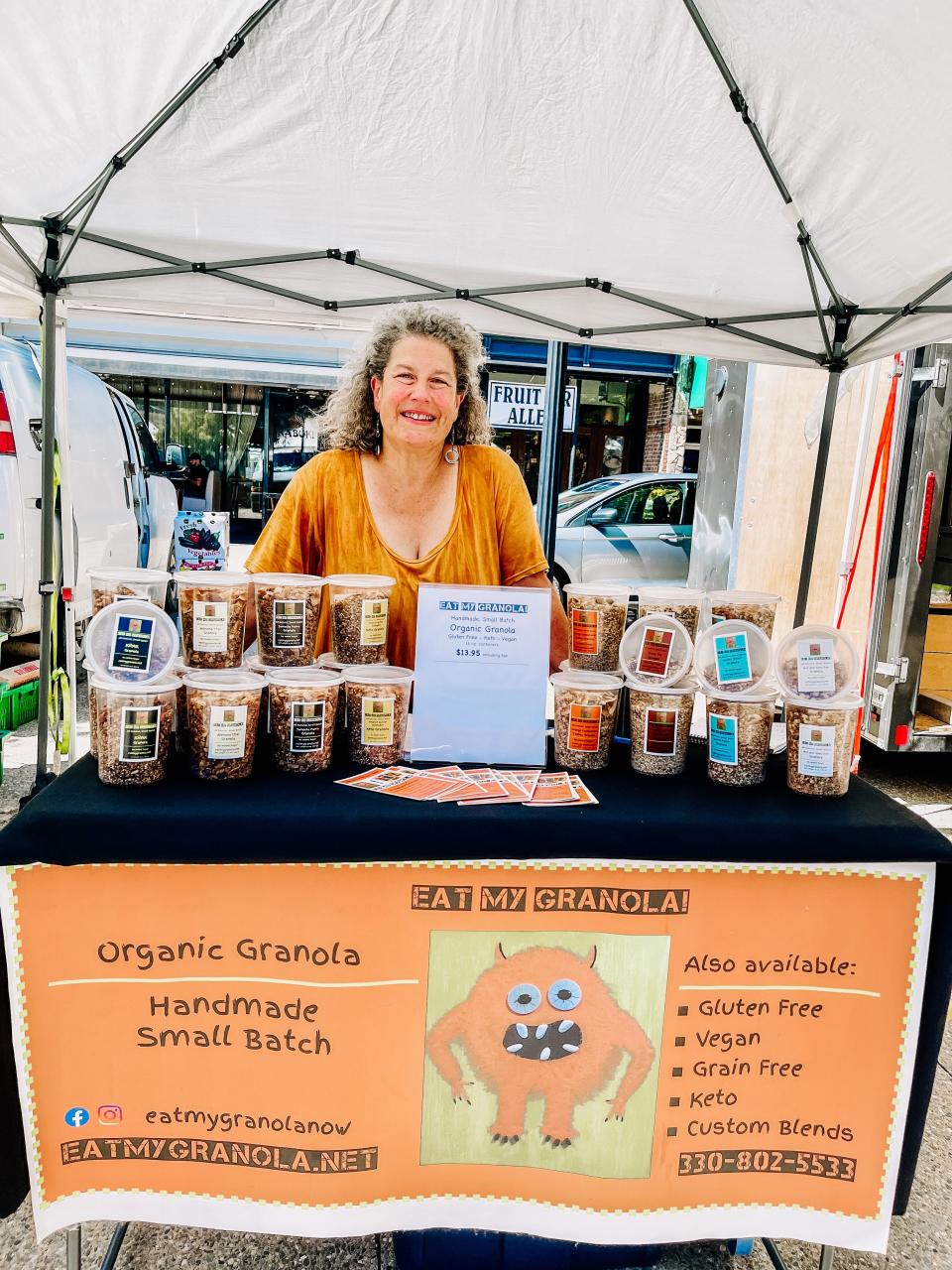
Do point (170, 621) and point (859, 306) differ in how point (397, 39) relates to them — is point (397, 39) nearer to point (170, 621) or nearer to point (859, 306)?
point (170, 621)

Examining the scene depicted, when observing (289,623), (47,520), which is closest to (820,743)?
(289,623)

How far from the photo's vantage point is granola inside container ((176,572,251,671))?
176 cm

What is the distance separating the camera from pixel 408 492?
2549 millimetres

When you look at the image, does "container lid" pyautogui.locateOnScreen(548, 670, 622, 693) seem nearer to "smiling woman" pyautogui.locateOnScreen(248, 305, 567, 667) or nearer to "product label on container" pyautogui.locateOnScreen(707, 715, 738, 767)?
"product label on container" pyautogui.locateOnScreen(707, 715, 738, 767)

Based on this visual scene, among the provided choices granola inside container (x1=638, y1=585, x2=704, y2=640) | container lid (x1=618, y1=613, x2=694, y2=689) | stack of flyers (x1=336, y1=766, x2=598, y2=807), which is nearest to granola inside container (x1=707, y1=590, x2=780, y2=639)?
granola inside container (x1=638, y1=585, x2=704, y2=640)

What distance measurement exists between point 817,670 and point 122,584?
1476 millimetres

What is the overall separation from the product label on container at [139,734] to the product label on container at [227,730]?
101 millimetres

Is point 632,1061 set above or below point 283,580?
below

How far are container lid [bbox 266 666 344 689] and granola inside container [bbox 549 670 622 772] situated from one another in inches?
18.9

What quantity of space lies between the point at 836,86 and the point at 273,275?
1.76m

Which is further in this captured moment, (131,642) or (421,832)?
(131,642)

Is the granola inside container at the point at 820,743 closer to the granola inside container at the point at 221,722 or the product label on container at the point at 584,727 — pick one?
the product label on container at the point at 584,727

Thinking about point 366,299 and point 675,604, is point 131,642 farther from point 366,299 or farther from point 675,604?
point 366,299

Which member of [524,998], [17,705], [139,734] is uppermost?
[139,734]
